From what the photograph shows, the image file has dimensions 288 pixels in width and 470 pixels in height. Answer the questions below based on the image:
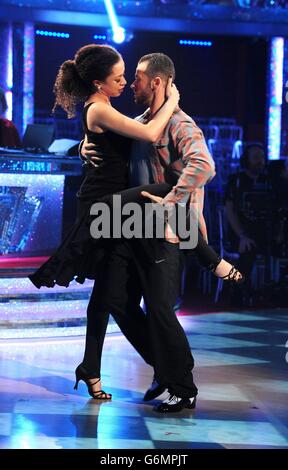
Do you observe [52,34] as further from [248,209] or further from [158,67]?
[158,67]

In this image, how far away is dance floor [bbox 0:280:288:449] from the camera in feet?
10.7

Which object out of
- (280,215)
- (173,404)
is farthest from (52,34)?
(173,404)

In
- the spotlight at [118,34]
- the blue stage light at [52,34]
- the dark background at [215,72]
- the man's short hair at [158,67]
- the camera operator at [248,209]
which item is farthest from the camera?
the dark background at [215,72]

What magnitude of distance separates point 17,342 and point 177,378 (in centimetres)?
188

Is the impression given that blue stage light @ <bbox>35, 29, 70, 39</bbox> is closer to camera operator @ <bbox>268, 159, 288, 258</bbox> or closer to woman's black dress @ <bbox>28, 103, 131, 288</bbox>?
camera operator @ <bbox>268, 159, 288, 258</bbox>

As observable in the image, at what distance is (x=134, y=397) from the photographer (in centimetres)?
404

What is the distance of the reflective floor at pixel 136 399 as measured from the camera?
3.25 metres

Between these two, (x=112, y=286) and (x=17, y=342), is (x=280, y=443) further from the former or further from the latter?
(x=17, y=342)

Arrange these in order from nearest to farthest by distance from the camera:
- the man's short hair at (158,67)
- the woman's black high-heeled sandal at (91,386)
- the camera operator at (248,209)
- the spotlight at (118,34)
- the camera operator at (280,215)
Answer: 1. the man's short hair at (158,67)
2. the woman's black high-heeled sandal at (91,386)
3. the camera operator at (248,209)
4. the camera operator at (280,215)
5. the spotlight at (118,34)

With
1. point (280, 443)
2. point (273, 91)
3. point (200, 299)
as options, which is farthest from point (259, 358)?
point (273, 91)

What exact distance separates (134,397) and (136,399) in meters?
0.04

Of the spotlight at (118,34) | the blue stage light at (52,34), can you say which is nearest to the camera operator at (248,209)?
the spotlight at (118,34)

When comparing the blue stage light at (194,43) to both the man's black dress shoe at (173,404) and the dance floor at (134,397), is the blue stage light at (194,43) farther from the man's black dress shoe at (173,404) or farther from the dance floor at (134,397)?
the man's black dress shoe at (173,404)

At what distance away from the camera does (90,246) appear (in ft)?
12.7
